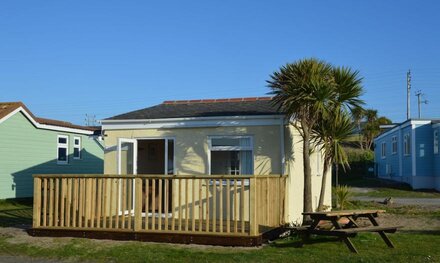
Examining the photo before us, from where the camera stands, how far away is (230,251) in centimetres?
989

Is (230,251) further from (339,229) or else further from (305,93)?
(305,93)

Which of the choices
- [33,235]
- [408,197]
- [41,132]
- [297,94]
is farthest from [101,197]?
[408,197]

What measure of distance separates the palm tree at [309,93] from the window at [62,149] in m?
14.3

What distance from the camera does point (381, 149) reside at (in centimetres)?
4059

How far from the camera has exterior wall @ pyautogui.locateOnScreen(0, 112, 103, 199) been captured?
845 inches

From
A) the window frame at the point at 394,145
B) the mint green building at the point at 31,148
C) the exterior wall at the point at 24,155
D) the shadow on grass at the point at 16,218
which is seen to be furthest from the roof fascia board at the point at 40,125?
the window frame at the point at 394,145

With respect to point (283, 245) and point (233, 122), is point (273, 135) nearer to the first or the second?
point (233, 122)

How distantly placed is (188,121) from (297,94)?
9.75 ft

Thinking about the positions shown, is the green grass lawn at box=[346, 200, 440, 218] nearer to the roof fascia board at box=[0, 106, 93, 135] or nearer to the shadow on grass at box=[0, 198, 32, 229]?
the shadow on grass at box=[0, 198, 32, 229]

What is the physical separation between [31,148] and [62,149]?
→ 2095 mm

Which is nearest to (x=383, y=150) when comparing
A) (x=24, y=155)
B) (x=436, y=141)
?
(x=436, y=141)

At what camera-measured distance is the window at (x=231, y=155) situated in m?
13.5

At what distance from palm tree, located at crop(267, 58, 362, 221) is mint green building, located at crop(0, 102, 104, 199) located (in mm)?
9423

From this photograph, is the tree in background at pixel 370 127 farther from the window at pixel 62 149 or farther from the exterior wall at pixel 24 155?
the exterior wall at pixel 24 155
